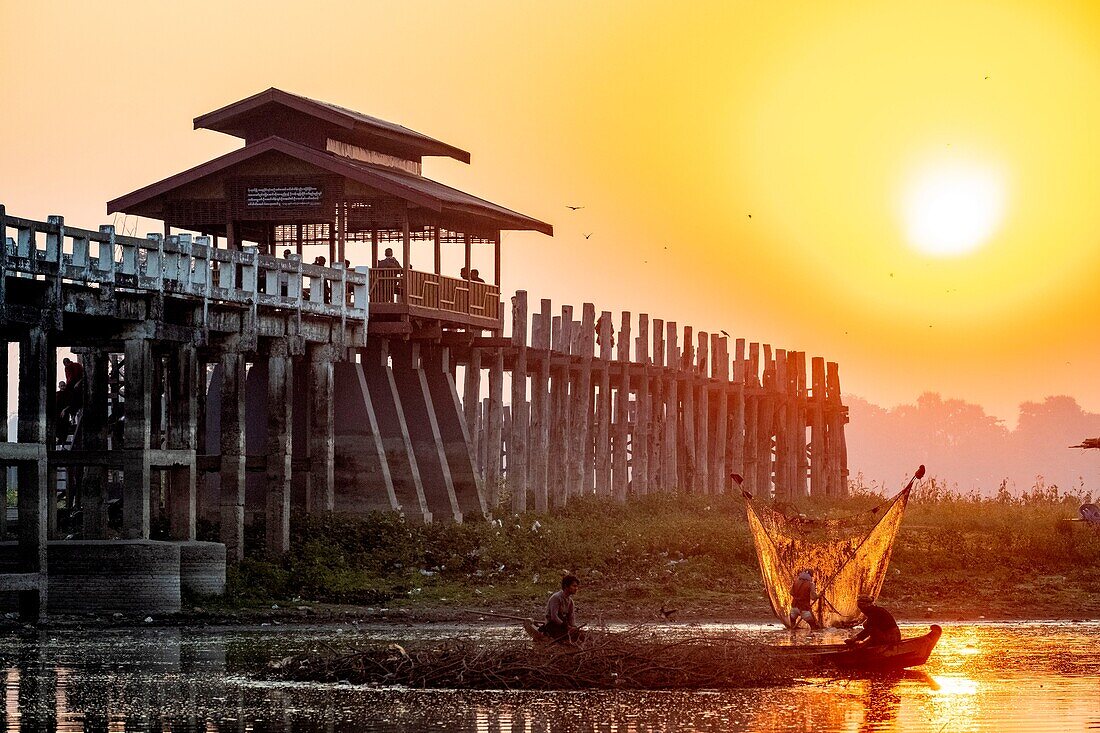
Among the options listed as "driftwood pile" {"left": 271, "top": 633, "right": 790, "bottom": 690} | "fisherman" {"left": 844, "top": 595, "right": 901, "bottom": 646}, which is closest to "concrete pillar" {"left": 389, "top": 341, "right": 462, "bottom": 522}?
"fisherman" {"left": 844, "top": 595, "right": 901, "bottom": 646}

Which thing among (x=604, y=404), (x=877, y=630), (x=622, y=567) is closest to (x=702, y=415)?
(x=604, y=404)

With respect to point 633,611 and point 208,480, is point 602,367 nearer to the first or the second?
point 208,480

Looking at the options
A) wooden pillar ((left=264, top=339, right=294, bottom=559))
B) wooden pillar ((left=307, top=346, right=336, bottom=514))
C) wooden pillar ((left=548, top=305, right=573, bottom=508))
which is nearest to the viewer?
wooden pillar ((left=264, top=339, right=294, bottom=559))

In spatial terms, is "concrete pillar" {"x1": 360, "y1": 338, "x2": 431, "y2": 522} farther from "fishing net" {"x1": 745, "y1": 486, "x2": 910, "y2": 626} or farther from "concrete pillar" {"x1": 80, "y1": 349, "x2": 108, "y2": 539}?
"fishing net" {"x1": 745, "y1": 486, "x2": 910, "y2": 626}

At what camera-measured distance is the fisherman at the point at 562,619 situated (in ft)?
94.4

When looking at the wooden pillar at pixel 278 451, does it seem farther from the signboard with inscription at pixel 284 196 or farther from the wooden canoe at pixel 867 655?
the wooden canoe at pixel 867 655

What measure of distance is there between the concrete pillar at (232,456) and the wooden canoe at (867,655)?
14.0m

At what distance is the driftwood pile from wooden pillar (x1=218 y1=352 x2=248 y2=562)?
11.3 metres

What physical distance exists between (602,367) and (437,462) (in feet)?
31.5

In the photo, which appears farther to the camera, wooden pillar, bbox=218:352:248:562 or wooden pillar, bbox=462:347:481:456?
wooden pillar, bbox=462:347:481:456

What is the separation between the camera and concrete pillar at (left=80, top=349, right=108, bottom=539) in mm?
40688

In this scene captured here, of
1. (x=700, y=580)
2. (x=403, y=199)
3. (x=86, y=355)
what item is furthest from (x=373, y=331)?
(x=700, y=580)

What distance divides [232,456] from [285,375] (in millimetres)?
2588

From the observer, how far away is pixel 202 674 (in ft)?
95.2
